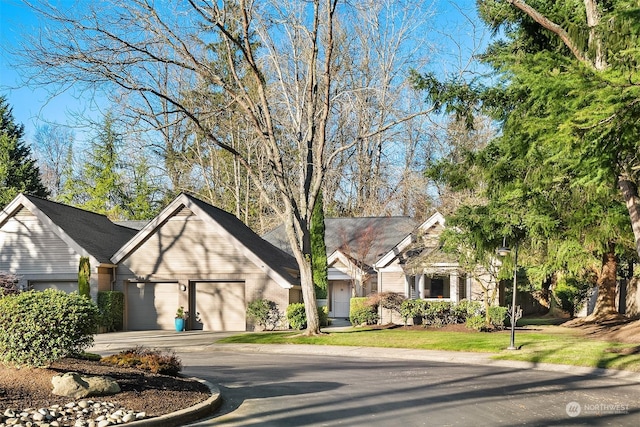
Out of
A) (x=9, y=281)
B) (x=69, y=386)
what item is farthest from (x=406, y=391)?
(x=9, y=281)

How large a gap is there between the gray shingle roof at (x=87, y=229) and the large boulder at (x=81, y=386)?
21780 mm

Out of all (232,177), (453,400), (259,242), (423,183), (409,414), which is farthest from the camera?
(232,177)

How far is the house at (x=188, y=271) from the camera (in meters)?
32.2

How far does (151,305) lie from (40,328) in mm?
22492

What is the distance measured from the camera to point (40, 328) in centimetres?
1091

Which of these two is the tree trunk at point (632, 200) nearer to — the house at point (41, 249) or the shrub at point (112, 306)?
the shrub at point (112, 306)

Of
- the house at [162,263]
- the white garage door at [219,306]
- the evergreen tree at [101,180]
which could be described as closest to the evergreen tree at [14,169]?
the evergreen tree at [101,180]

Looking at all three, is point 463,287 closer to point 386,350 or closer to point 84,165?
point 386,350

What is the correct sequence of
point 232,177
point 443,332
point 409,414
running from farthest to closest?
point 232,177
point 443,332
point 409,414

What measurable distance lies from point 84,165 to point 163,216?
22.8 meters

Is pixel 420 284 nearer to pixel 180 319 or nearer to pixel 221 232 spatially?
pixel 221 232

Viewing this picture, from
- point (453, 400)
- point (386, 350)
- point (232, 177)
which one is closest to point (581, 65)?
point (453, 400)

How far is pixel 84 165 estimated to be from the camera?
52.6 m

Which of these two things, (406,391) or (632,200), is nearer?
(406,391)
